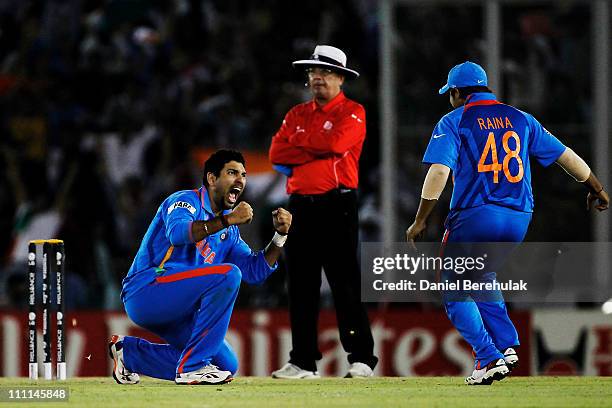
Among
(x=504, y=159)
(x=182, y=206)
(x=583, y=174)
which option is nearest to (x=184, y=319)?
(x=182, y=206)

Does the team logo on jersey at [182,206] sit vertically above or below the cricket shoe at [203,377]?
above

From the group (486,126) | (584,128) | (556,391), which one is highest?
(584,128)

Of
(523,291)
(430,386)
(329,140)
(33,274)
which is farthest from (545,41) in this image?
(33,274)

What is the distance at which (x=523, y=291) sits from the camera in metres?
11.4

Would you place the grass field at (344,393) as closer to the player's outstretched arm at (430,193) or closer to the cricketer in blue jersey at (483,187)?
the cricketer in blue jersey at (483,187)

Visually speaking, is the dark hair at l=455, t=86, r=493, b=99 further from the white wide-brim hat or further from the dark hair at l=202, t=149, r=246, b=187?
the dark hair at l=202, t=149, r=246, b=187

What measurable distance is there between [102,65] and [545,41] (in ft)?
15.2

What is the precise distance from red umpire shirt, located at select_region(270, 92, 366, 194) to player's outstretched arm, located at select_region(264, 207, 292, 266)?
89 cm

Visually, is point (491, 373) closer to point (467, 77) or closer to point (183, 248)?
point (467, 77)

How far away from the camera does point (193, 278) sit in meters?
7.61

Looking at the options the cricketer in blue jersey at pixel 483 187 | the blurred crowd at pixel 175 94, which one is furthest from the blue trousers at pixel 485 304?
the blurred crowd at pixel 175 94

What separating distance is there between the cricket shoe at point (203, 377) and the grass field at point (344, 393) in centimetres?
7

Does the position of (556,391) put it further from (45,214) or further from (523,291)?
(45,214)

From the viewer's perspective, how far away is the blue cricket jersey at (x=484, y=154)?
7.66 meters
